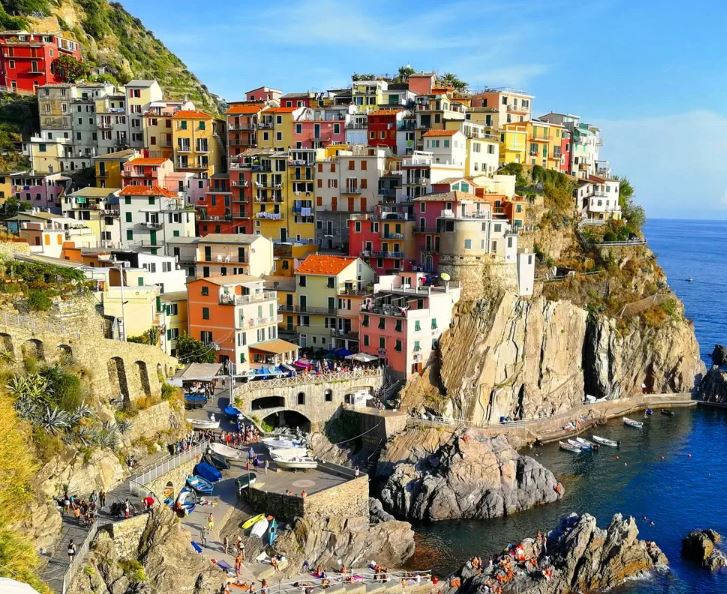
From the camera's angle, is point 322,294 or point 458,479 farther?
point 322,294

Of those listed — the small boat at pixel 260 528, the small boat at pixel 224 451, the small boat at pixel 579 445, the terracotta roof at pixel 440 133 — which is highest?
the terracotta roof at pixel 440 133

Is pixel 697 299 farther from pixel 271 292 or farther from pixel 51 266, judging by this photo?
pixel 51 266

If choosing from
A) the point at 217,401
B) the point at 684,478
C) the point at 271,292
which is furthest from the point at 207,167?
the point at 684,478

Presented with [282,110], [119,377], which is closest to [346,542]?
[119,377]

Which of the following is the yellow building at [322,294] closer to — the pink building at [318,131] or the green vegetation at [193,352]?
the green vegetation at [193,352]

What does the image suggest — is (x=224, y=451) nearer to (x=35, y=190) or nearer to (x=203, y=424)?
(x=203, y=424)

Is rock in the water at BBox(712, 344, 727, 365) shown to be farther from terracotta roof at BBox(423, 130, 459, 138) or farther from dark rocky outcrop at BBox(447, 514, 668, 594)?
dark rocky outcrop at BBox(447, 514, 668, 594)

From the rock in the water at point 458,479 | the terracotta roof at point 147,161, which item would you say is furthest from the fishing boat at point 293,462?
the terracotta roof at point 147,161
